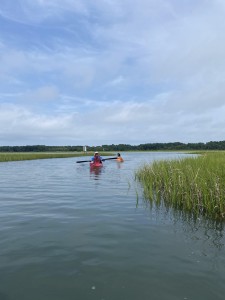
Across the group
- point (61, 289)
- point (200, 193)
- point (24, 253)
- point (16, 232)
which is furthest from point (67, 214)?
point (61, 289)

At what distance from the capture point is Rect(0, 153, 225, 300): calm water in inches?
225

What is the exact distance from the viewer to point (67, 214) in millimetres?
11922

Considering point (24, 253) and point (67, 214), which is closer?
point (24, 253)

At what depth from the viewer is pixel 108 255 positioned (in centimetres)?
744

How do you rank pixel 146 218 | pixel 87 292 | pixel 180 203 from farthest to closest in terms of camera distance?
1. pixel 180 203
2. pixel 146 218
3. pixel 87 292

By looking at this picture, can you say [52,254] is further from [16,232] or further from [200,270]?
[200,270]

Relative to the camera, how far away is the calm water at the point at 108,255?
571cm

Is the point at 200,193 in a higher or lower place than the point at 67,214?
higher

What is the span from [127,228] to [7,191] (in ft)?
36.4

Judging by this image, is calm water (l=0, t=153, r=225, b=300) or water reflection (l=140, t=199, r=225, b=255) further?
water reflection (l=140, t=199, r=225, b=255)

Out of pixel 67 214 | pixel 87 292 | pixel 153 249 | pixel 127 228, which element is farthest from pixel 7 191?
pixel 87 292

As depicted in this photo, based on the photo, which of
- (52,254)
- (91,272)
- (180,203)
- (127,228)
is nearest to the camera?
(91,272)

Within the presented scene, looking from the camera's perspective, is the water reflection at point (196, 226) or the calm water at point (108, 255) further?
the water reflection at point (196, 226)

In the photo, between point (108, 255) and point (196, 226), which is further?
point (196, 226)
